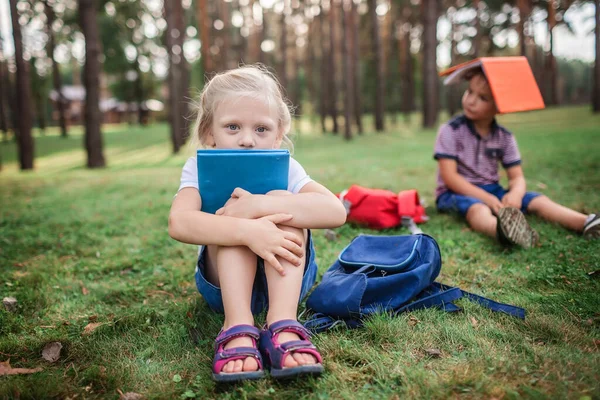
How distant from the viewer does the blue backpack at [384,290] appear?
81.0 inches

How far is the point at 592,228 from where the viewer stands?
3.10 metres

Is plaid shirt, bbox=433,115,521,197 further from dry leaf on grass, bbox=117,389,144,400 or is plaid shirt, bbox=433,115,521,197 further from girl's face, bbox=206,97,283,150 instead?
dry leaf on grass, bbox=117,389,144,400

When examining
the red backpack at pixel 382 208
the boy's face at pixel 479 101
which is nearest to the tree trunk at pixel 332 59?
the boy's face at pixel 479 101

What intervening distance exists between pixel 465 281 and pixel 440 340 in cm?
83

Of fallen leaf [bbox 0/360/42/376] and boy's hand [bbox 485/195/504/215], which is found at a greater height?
boy's hand [bbox 485/195/504/215]

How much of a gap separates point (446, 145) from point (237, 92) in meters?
2.40

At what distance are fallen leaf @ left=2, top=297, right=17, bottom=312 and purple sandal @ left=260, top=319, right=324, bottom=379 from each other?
1510 millimetres

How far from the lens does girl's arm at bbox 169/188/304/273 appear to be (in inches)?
71.8

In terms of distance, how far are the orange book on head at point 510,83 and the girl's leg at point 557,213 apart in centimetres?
79

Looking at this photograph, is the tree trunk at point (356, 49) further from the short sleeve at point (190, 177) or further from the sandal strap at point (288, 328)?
the sandal strap at point (288, 328)

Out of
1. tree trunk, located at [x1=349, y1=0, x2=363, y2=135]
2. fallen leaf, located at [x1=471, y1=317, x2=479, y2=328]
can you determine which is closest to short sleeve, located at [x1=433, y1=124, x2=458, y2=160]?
fallen leaf, located at [x1=471, y1=317, x2=479, y2=328]

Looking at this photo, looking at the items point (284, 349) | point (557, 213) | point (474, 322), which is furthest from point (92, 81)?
point (474, 322)

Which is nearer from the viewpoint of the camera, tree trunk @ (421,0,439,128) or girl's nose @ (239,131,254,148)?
girl's nose @ (239,131,254,148)

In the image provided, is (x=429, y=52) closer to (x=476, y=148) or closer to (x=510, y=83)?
(x=476, y=148)
